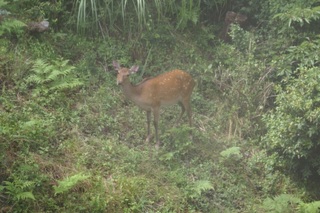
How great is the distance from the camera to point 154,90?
27.8ft

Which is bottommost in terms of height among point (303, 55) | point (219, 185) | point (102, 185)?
point (219, 185)

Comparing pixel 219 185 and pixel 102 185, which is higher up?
pixel 102 185

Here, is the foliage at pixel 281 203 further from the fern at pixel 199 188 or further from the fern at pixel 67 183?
the fern at pixel 67 183

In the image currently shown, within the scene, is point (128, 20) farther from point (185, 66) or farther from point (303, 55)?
point (303, 55)

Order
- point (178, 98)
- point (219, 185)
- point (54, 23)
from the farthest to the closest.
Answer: point (54, 23), point (178, 98), point (219, 185)

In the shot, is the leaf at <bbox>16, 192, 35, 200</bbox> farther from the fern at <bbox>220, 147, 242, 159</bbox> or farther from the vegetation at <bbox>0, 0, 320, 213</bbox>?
the fern at <bbox>220, 147, 242, 159</bbox>

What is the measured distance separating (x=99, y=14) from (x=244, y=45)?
110 inches

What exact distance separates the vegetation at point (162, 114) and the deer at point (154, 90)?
0.42 m

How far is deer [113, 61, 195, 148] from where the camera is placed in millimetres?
8265

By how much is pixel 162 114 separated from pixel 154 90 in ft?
3.01

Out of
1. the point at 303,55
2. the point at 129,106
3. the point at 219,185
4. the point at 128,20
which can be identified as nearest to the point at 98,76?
the point at 129,106

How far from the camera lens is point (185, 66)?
10.1m

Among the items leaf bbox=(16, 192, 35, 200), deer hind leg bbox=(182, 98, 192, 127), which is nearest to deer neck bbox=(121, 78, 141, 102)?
deer hind leg bbox=(182, 98, 192, 127)

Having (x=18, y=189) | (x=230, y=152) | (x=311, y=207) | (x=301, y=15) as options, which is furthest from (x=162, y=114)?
(x=18, y=189)
